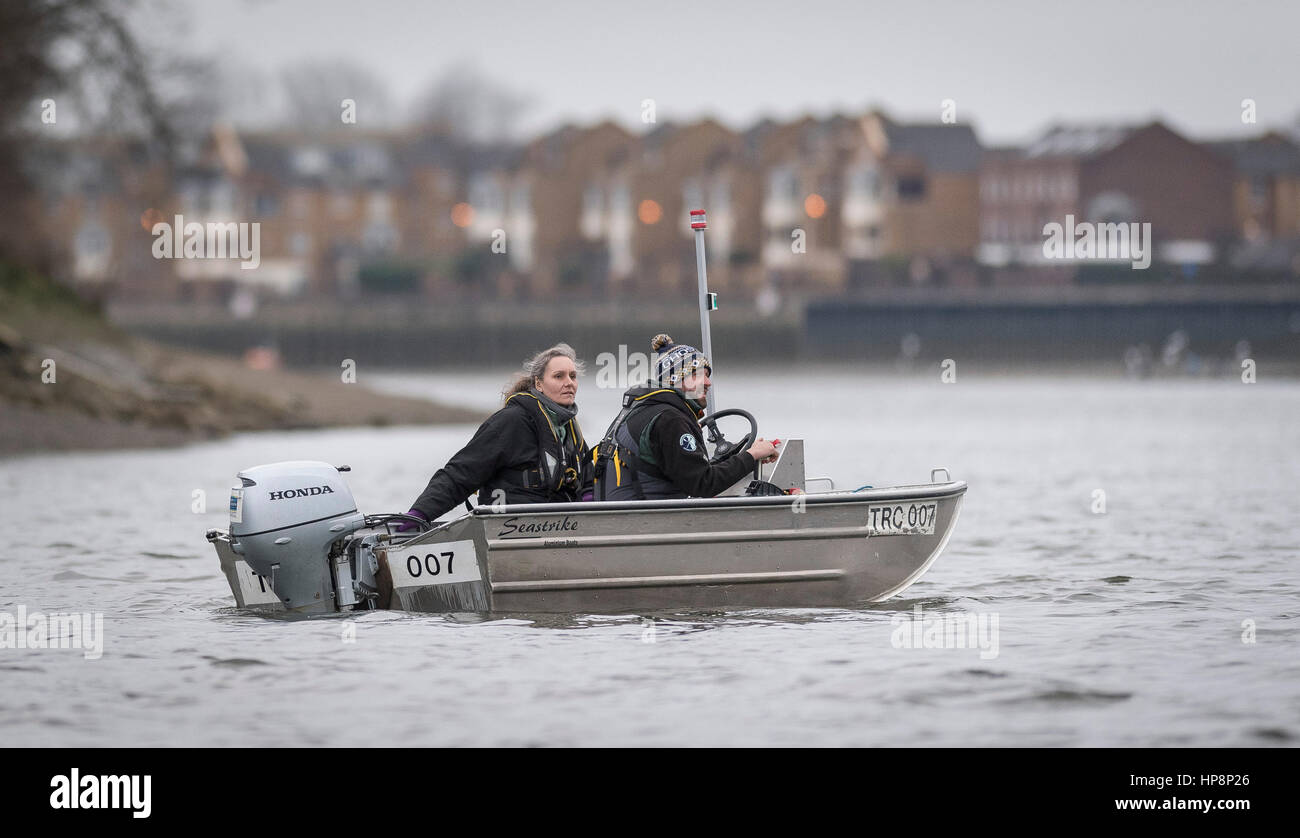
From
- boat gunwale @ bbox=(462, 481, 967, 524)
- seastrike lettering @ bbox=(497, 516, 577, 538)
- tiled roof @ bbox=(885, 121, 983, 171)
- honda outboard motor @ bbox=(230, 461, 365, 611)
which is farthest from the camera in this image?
tiled roof @ bbox=(885, 121, 983, 171)

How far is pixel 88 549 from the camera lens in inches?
682

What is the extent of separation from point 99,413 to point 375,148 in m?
84.7

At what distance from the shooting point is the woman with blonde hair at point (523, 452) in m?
11.6

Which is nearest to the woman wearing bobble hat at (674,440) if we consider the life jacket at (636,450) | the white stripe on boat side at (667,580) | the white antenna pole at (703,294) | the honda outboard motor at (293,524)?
the life jacket at (636,450)

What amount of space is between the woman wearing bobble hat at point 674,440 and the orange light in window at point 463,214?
98806mm

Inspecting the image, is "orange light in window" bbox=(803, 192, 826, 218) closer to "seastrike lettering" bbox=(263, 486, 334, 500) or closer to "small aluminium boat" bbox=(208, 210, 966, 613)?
"small aluminium boat" bbox=(208, 210, 966, 613)

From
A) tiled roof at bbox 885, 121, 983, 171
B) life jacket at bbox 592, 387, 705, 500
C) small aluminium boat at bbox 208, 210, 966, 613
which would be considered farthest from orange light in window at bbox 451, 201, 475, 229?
life jacket at bbox 592, 387, 705, 500

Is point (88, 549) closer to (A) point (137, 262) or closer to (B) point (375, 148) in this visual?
(A) point (137, 262)

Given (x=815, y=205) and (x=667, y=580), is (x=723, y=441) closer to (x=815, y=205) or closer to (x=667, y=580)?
(x=667, y=580)

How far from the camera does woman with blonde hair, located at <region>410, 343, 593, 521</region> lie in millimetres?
11625

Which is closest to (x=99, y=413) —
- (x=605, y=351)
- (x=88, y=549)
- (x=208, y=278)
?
(x=88, y=549)

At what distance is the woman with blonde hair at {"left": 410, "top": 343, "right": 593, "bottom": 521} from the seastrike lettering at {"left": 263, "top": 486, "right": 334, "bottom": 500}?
56cm

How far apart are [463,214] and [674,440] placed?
9951 centimetres

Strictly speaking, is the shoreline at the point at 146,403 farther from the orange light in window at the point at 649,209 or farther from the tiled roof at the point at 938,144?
the tiled roof at the point at 938,144
